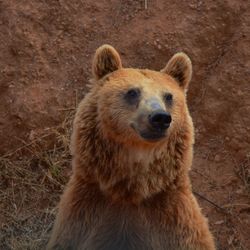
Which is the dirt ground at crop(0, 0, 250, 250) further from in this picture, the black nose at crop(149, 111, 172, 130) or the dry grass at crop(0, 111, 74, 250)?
the black nose at crop(149, 111, 172, 130)

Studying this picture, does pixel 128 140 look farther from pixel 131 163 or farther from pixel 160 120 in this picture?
pixel 160 120

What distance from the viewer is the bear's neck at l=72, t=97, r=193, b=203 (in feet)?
19.9

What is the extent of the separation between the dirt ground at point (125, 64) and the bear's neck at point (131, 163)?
210 centimetres

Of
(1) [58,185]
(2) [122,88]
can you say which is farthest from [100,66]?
(1) [58,185]

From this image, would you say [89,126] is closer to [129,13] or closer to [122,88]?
[122,88]

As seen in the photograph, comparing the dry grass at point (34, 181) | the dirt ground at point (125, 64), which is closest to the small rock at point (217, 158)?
the dirt ground at point (125, 64)

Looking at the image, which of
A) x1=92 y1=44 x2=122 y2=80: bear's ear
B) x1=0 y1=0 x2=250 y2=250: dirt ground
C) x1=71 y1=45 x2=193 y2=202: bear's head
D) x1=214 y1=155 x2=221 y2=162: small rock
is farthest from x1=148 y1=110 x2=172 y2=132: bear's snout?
x1=214 y1=155 x2=221 y2=162: small rock

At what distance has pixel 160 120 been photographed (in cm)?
568

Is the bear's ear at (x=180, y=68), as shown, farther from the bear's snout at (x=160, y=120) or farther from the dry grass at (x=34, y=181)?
the dry grass at (x=34, y=181)

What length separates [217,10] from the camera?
862 cm

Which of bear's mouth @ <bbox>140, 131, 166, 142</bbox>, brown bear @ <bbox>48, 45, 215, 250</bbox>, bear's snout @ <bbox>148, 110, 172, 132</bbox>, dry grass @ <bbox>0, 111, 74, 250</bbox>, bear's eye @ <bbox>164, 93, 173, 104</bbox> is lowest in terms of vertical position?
dry grass @ <bbox>0, 111, 74, 250</bbox>

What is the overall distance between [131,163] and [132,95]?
48 cm

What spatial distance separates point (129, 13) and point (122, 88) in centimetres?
270

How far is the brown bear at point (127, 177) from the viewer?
6066mm
